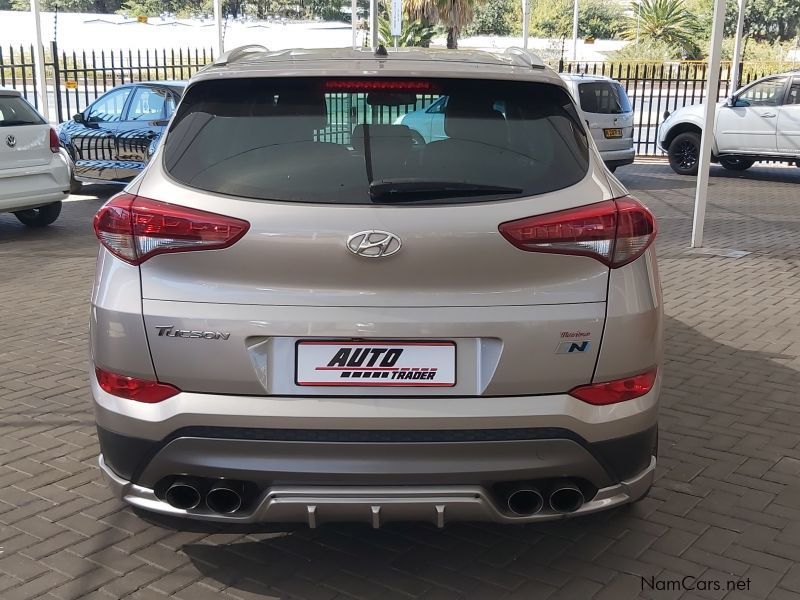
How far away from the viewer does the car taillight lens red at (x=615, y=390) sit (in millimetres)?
2922

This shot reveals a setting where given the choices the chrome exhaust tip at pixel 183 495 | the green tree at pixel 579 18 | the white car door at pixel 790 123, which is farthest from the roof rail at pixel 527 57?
the green tree at pixel 579 18

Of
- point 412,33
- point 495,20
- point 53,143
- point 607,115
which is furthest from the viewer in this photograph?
point 495,20

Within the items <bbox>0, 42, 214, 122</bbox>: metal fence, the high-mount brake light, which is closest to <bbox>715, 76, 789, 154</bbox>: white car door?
<bbox>0, 42, 214, 122</bbox>: metal fence

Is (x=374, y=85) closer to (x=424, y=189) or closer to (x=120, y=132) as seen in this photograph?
(x=424, y=189)

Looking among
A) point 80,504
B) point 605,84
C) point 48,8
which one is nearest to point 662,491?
point 80,504

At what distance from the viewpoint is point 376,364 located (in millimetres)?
2834

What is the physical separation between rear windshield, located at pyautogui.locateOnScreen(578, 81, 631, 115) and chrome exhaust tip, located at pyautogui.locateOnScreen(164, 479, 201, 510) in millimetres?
13744

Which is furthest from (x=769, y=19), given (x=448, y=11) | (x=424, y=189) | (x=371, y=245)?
(x=371, y=245)

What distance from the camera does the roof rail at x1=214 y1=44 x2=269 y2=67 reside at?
350cm

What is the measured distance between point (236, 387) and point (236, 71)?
110cm

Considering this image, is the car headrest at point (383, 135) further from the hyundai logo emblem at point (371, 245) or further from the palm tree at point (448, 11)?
the palm tree at point (448, 11)

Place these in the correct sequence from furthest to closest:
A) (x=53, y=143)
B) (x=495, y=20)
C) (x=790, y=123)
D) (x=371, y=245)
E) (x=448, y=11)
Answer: (x=495, y=20) < (x=448, y=11) < (x=790, y=123) < (x=53, y=143) < (x=371, y=245)

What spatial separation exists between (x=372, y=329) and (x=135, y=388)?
79cm

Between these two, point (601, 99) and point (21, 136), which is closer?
point (21, 136)
